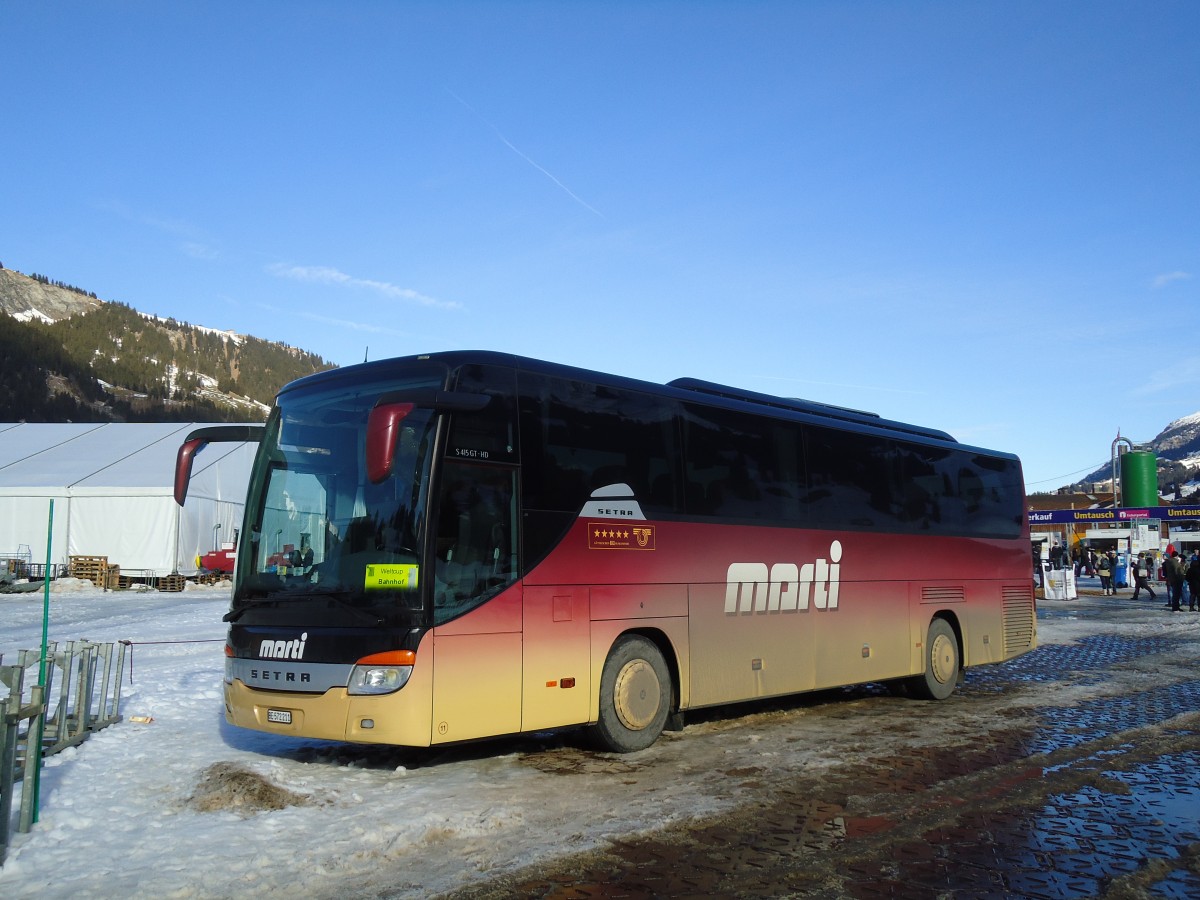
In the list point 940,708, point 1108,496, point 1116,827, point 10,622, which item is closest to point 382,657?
point 1116,827

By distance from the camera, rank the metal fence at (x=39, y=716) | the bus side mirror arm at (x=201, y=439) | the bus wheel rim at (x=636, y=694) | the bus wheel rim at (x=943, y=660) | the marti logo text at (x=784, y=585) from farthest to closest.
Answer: the bus wheel rim at (x=943, y=660) < the marti logo text at (x=784, y=585) < the bus wheel rim at (x=636, y=694) < the bus side mirror arm at (x=201, y=439) < the metal fence at (x=39, y=716)

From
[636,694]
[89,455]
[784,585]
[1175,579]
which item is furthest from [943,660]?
[89,455]

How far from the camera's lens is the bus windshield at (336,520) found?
7.85 meters

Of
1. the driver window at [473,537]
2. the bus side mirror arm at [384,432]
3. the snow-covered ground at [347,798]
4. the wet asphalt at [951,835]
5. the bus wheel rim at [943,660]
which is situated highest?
the bus side mirror arm at [384,432]

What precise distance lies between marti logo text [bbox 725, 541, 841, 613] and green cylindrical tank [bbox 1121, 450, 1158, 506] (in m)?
65.8

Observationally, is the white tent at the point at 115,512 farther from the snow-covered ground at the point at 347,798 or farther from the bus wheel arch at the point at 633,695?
the bus wheel arch at the point at 633,695

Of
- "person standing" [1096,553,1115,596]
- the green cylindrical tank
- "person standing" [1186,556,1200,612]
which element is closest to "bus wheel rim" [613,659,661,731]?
"person standing" [1186,556,1200,612]

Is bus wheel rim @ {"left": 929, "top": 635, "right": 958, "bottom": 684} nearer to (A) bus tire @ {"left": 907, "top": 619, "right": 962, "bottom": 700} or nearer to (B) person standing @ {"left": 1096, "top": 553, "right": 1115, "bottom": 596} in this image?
(A) bus tire @ {"left": 907, "top": 619, "right": 962, "bottom": 700}

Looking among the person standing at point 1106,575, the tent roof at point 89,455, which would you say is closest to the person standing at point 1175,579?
the person standing at point 1106,575

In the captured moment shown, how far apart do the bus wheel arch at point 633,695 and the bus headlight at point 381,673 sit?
7.07 feet

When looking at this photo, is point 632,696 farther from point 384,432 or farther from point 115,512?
point 115,512

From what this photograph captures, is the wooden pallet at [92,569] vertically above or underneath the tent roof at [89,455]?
underneath

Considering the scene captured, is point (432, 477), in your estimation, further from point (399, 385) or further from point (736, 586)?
point (736, 586)

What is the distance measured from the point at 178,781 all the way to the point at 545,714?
9.48ft
